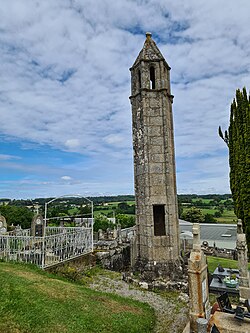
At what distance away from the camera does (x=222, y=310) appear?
6.25 m

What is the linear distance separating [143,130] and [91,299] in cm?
698

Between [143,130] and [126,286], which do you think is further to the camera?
[143,130]

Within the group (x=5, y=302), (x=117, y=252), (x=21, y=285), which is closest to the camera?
(x=5, y=302)

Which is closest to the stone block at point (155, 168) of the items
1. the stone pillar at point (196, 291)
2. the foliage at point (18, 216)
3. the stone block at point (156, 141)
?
the stone block at point (156, 141)

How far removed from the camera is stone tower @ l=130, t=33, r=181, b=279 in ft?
35.1

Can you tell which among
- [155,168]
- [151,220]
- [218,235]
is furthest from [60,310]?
[218,235]

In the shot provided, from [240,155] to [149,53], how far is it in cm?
719

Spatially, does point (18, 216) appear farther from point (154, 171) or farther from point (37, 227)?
point (154, 171)

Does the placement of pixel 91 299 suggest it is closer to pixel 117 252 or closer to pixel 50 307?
pixel 50 307

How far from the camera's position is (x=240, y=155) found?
13.8m

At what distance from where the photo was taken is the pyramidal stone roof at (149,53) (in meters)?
11.9

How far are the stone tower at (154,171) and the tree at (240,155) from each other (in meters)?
4.33

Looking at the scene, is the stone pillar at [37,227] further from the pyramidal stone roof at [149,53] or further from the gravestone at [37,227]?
the pyramidal stone roof at [149,53]

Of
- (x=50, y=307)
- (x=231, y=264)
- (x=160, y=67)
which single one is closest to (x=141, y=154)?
(x=160, y=67)
